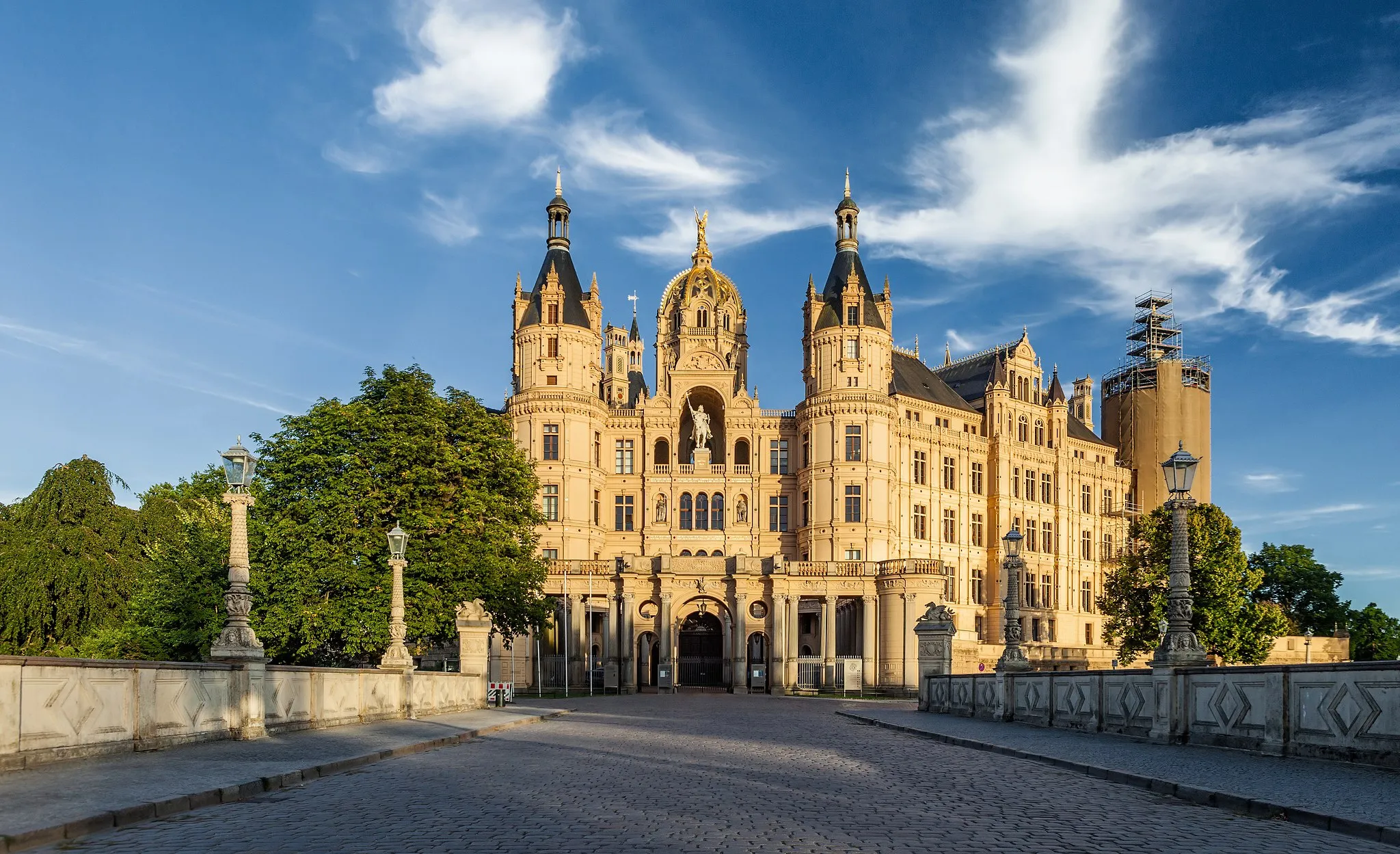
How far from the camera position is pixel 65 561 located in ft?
167

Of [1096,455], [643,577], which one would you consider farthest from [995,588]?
[643,577]

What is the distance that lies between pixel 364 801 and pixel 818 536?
201 feet

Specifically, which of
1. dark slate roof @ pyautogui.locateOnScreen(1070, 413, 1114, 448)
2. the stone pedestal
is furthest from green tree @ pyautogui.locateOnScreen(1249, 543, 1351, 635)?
the stone pedestal

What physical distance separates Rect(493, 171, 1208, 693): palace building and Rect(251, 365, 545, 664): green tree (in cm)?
1765

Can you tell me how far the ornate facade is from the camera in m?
65.2

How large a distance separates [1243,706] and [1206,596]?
154 ft

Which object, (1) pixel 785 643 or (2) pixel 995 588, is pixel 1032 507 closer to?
(2) pixel 995 588

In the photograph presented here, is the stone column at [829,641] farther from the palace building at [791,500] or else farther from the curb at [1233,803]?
the curb at [1233,803]

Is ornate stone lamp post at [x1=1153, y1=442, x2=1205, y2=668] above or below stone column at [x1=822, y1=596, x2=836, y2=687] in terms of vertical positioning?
above

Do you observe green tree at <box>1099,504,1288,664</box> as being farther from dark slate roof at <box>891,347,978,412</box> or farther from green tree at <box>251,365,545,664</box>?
green tree at <box>251,365,545,664</box>

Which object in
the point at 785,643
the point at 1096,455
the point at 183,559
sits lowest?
the point at 785,643

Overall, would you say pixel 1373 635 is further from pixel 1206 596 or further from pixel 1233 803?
pixel 1233 803

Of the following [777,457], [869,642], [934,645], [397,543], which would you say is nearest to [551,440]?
[777,457]

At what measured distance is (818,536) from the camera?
7300 centimetres
